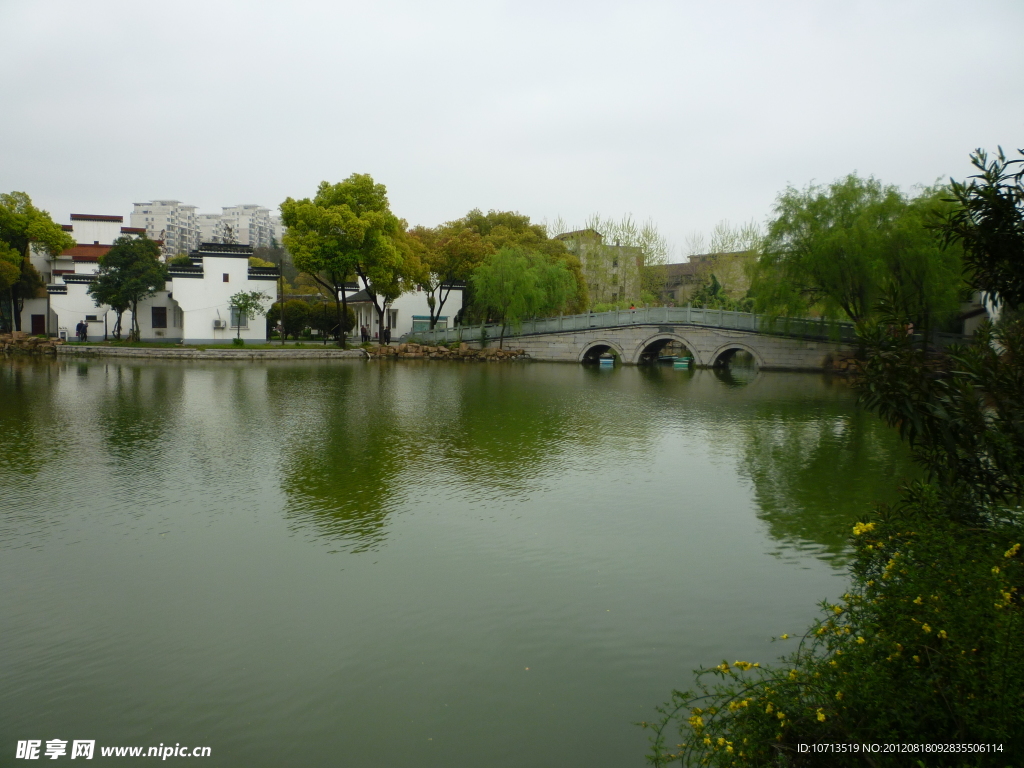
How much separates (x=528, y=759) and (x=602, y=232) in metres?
51.1

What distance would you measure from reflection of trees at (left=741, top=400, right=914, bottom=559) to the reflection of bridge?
15468mm

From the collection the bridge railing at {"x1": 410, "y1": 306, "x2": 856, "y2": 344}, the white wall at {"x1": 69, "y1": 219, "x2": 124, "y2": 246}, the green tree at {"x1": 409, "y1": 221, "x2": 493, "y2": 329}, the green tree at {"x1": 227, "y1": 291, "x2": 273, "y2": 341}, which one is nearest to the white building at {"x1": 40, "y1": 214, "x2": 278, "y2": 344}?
the green tree at {"x1": 227, "y1": 291, "x2": 273, "y2": 341}

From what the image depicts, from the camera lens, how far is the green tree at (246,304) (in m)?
35.4

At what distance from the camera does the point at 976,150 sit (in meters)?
3.31

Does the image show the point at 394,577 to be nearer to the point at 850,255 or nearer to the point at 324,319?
the point at 850,255

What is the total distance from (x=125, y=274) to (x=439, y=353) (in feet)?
50.1

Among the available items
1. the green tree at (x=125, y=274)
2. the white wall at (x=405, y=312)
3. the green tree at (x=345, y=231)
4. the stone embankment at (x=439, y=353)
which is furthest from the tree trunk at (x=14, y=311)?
the stone embankment at (x=439, y=353)

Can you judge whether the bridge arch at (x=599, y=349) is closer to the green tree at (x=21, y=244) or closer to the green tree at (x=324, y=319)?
the green tree at (x=324, y=319)

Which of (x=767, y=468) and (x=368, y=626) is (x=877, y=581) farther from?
(x=767, y=468)

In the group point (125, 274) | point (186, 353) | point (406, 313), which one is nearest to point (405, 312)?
point (406, 313)

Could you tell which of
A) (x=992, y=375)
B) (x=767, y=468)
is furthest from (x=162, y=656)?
(x=767, y=468)

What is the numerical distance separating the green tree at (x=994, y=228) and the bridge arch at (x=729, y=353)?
31.0 m

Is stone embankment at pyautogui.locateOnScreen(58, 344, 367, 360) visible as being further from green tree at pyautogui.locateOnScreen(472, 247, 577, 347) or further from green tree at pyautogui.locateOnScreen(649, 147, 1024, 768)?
green tree at pyautogui.locateOnScreen(649, 147, 1024, 768)

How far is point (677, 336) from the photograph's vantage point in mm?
35719
